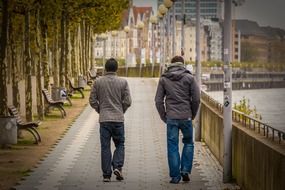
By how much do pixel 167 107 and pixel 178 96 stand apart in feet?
0.94

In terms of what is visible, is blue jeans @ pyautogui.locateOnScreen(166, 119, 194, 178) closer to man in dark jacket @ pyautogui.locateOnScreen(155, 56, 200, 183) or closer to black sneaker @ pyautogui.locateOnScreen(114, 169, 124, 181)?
man in dark jacket @ pyautogui.locateOnScreen(155, 56, 200, 183)

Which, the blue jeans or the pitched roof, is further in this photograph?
the blue jeans

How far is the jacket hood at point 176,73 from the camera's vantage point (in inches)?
551

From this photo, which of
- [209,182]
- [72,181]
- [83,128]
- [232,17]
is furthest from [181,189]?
[83,128]

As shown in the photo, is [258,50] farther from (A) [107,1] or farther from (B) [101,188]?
(A) [107,1]

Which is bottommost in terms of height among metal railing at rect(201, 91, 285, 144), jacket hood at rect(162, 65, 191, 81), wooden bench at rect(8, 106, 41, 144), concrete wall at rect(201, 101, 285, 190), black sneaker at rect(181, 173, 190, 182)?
black sneaker at rect(181, 173, 190, 182)

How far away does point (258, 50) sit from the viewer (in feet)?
33.3

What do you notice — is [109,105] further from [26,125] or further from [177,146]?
[26,125]

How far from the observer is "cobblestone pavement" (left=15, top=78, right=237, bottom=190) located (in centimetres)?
1408

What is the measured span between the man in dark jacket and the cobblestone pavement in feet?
1.99

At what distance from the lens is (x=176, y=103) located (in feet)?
45.8

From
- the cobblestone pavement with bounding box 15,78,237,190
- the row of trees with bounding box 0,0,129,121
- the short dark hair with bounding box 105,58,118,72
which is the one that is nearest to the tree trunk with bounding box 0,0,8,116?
the row of trees with bounding box 0,0,129,121

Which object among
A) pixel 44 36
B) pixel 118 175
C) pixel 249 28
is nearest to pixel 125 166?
pixel 118 175

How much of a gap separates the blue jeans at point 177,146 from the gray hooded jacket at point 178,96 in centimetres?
13
